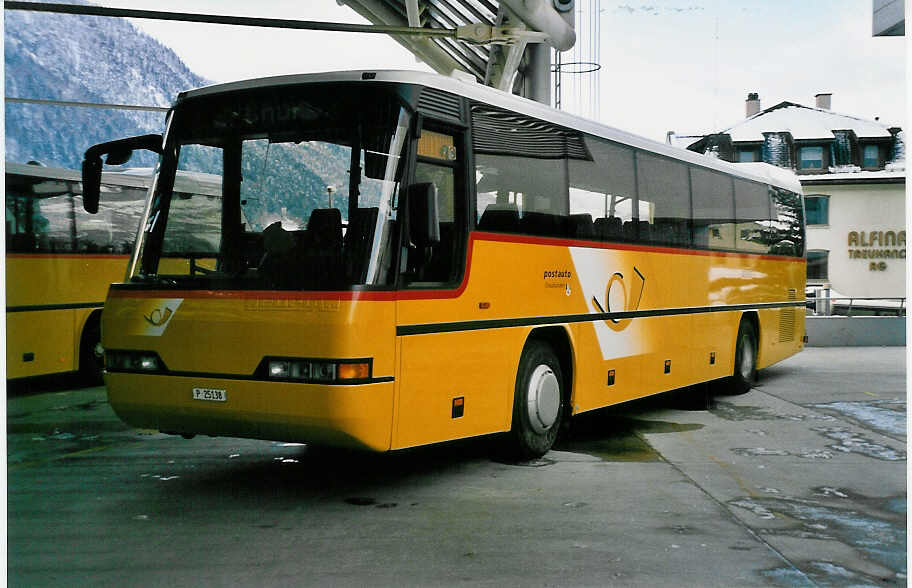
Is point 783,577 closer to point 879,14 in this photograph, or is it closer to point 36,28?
point 879,14

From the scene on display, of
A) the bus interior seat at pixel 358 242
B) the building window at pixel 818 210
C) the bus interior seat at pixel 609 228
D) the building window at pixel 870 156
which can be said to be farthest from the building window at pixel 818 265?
the bus interior seat at pixel 358 242

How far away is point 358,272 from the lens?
253 inches

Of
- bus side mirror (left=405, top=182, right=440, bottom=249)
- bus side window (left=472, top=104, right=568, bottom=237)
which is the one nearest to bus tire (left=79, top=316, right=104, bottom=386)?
bus side window (left=472, top=104, right=568, bottom=237)

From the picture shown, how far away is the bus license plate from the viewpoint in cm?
667

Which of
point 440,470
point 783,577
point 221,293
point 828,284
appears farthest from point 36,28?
point 828,284

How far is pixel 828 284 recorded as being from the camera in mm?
29688

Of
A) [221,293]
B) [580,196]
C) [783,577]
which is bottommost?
[783,577]

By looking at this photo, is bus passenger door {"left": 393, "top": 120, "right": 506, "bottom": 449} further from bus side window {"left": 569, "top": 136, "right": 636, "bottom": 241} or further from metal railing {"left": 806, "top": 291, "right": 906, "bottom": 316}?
metal railing {"left": 806, "top": 291, "right": 906, "bottom": 316}

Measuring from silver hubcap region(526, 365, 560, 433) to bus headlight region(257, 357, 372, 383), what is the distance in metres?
2.27

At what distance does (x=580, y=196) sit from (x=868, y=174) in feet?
101

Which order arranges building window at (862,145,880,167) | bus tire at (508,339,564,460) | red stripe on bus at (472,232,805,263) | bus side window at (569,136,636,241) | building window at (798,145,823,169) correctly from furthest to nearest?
building window at (798,145,823,169) → building window at (862,145,880,167) → bus side window at (569,136,636,241) → bus tire at (508,339,564,460) → red stripe on bus at (472,232,805,263)

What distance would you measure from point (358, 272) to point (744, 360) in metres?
8.91

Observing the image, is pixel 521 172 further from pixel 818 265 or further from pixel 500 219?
pixel 818 265

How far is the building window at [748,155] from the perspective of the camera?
41.6m
